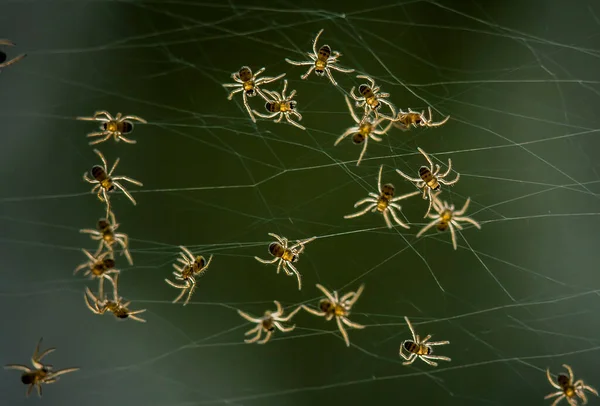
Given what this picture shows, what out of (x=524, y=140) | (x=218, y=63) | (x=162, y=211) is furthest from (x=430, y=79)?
(x=162, y=211)

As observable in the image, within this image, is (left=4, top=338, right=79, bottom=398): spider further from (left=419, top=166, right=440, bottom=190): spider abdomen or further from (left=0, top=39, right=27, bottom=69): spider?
(left=419, top=166, right=440, bottom=190): spider abdomen

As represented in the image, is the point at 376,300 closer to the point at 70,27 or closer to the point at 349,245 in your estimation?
the point at 349,245

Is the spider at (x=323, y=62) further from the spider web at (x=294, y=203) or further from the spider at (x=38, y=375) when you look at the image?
the spider at (x=38, y=375)

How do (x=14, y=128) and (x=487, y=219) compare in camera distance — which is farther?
(x=14, y=128)

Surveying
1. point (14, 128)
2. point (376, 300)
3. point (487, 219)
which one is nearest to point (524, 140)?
point (487, 219)

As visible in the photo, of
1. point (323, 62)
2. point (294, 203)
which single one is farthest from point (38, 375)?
point (323, 62)

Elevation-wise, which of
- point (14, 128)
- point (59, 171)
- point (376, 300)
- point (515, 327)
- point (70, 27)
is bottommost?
point (515, 327)

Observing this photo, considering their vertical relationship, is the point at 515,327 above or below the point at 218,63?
below
